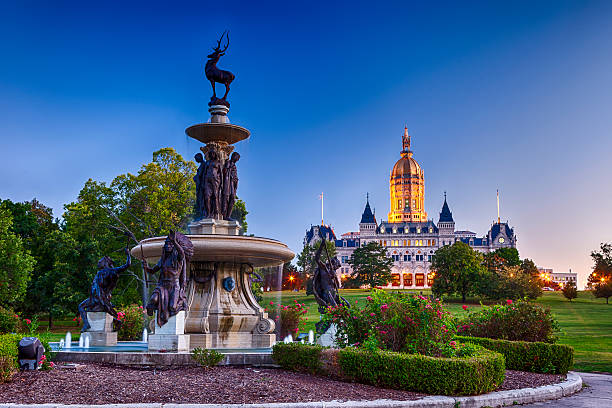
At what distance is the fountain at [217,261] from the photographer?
41.3 feet

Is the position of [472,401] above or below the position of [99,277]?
below

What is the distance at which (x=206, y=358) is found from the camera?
9.76 meters

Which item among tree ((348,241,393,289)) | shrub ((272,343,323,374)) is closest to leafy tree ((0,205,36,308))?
shrub ((272,343,323,374))

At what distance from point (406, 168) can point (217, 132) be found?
594 feet

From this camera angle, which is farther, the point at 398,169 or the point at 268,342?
the point at 398,169

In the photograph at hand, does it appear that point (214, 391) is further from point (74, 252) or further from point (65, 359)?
point (74, 252)

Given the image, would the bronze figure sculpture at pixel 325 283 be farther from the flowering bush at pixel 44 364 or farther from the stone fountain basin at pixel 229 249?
the flowering bush at pixel 44 364

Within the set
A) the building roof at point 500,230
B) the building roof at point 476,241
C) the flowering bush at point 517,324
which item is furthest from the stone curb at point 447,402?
the building roof at point 500,230

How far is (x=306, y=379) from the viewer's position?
8.96m

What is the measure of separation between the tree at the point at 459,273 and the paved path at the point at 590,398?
2299 inches

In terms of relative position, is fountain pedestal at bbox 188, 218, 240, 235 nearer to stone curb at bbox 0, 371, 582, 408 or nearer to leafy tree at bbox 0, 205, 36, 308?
stone curb at bbox 0, 371, 582, 408

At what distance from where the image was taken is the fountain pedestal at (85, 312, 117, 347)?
13391 millimetres

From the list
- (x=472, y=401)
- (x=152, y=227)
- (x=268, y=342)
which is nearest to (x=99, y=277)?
(x=268, y=342)

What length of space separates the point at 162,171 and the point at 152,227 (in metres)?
3.86
